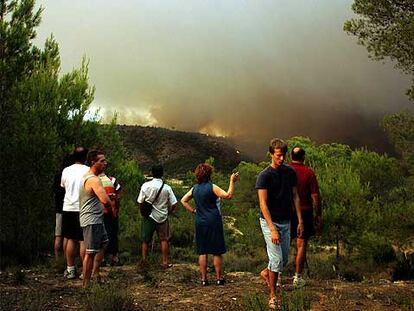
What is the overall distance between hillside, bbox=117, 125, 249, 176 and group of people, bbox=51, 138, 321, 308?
8652 cm

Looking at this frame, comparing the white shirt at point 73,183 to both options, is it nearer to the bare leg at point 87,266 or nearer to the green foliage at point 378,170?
the bare leg at point 87,266

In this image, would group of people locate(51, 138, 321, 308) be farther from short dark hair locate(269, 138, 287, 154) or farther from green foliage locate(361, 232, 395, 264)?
green foliage locate(361, 232, 395, 264)

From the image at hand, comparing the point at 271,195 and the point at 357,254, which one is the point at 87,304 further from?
the point at 357,254

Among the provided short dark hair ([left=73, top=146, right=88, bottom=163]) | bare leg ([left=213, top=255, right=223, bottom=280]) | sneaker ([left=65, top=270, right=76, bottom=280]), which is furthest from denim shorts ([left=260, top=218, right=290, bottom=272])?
sneaker ([left=65, top=270, right=76, bottom=280])

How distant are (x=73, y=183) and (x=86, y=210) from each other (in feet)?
3.87

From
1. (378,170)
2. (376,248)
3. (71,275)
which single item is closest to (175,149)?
(378,170)

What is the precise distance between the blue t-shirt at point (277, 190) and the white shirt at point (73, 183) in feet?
10.5

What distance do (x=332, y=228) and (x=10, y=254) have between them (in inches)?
444

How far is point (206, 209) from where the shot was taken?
811 centimetres

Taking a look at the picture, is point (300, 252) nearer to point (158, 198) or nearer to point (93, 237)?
point (93, 237)

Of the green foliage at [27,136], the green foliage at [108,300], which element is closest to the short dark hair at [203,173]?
the green foliage at [108,300]

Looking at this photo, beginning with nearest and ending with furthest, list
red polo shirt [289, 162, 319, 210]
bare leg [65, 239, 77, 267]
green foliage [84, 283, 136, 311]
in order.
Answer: green foliage [84, 283, 136, 311] < red polo shirt [289, 162, 319, 210] < bare leg [65, 239, 77, 267]

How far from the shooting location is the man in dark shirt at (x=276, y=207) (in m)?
6.04

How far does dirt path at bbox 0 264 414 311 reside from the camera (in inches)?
243
